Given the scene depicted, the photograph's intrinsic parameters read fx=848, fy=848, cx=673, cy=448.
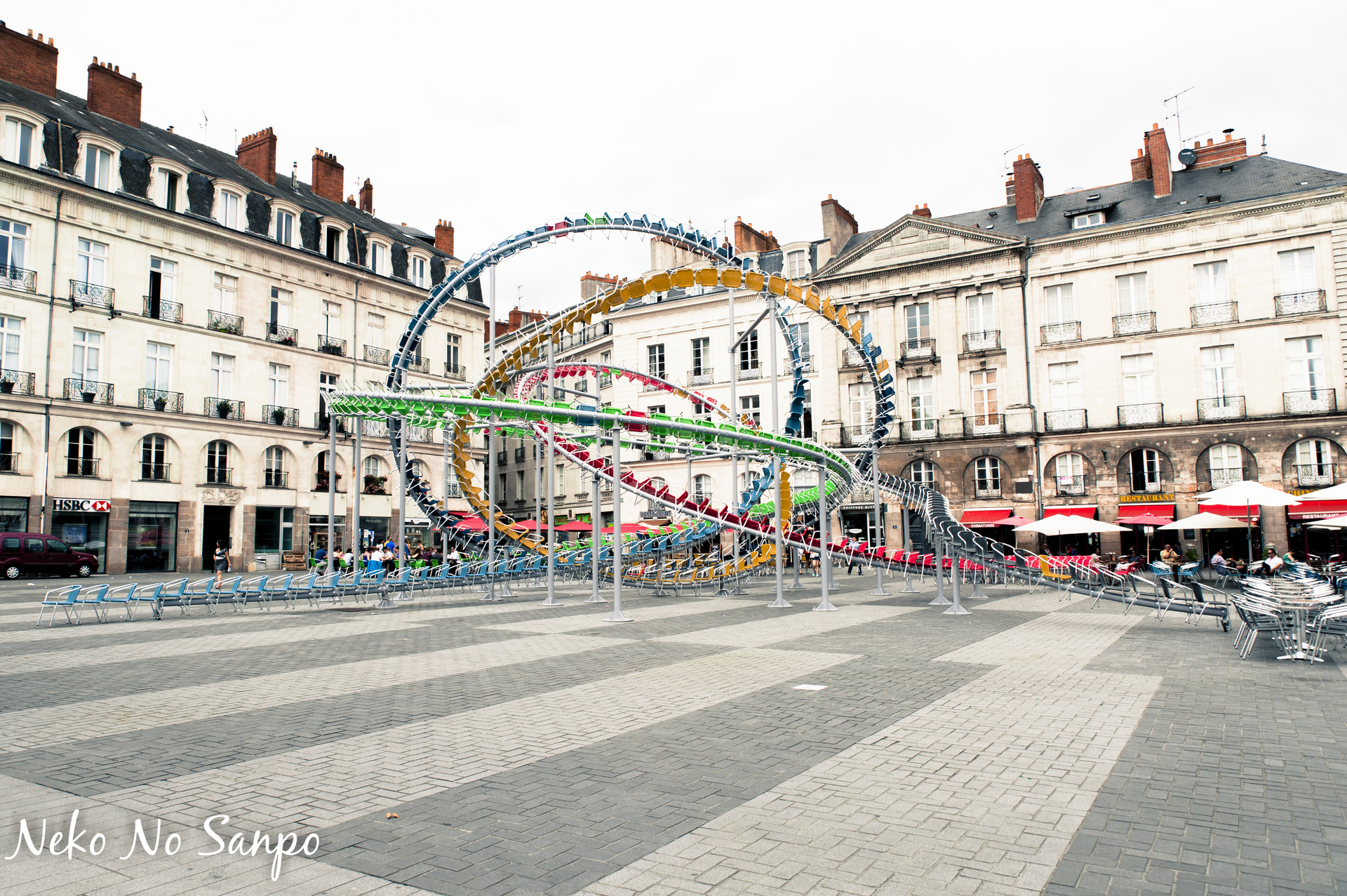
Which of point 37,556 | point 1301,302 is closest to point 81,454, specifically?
point 37,556

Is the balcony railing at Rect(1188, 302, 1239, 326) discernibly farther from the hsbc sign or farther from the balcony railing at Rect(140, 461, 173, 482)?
the hsbc sign

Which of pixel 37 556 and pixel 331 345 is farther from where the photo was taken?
pixel 331 345

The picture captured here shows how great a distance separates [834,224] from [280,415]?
1273 inches

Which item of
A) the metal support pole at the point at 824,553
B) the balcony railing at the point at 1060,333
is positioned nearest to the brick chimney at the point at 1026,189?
the balcony railing at the point at 1060,333

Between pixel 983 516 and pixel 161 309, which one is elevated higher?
pixel 161 309

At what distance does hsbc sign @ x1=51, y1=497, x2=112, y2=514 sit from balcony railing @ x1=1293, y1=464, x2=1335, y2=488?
49.6 metres

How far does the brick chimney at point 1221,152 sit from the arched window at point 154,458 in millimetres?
50846

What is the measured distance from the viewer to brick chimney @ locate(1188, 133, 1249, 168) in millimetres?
41781

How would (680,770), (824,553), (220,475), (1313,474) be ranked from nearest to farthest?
(680,770), (824,553), (1313,474), (220,475)

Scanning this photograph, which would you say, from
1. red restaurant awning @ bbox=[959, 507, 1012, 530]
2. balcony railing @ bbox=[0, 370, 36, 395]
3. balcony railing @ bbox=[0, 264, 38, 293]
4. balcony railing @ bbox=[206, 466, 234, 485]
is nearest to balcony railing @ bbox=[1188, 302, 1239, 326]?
red restaurant awning @ bbox=[959, 507, 1012, 530]

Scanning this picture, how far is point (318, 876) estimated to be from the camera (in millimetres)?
4586

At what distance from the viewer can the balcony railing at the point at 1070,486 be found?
4084cm

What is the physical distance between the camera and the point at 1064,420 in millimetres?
41844

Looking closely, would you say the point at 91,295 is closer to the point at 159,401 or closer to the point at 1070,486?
the point at 159,401
